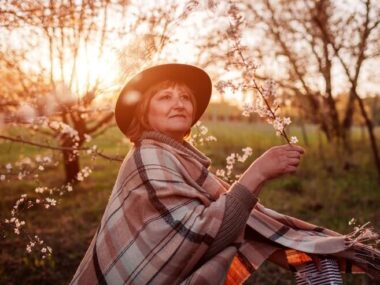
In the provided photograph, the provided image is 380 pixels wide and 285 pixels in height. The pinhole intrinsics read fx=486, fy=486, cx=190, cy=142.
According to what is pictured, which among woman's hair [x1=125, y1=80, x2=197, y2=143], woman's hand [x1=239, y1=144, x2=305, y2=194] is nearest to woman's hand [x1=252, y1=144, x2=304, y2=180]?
woman's hand [x1=239, y1=144, x2=305, y2=194]

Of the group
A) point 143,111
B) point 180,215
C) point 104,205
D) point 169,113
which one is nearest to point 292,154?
point 180,215

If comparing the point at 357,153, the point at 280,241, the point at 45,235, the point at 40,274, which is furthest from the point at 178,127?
the point at 357,153

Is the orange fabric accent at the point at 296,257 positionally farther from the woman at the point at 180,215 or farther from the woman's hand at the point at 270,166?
the woman's hand at the point at 270,166

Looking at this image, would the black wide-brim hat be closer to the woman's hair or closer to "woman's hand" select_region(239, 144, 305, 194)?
the woman's hair

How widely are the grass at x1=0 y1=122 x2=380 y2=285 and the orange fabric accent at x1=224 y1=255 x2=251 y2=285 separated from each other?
61.0 inches

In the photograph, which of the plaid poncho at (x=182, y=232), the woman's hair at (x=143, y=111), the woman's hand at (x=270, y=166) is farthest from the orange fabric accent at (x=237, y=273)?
the woman's hair at (x=143, y=111)

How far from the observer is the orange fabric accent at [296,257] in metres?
2.49

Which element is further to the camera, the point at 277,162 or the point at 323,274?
the point at 323,274

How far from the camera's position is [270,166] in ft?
7.39

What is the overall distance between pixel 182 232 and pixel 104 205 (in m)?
6.15

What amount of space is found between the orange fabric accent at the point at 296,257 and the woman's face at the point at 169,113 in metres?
0.86

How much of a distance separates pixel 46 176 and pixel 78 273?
943cm

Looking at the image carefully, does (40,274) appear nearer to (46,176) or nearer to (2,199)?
(2,199)

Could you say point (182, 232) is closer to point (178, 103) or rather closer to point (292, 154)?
point (292, 154)
